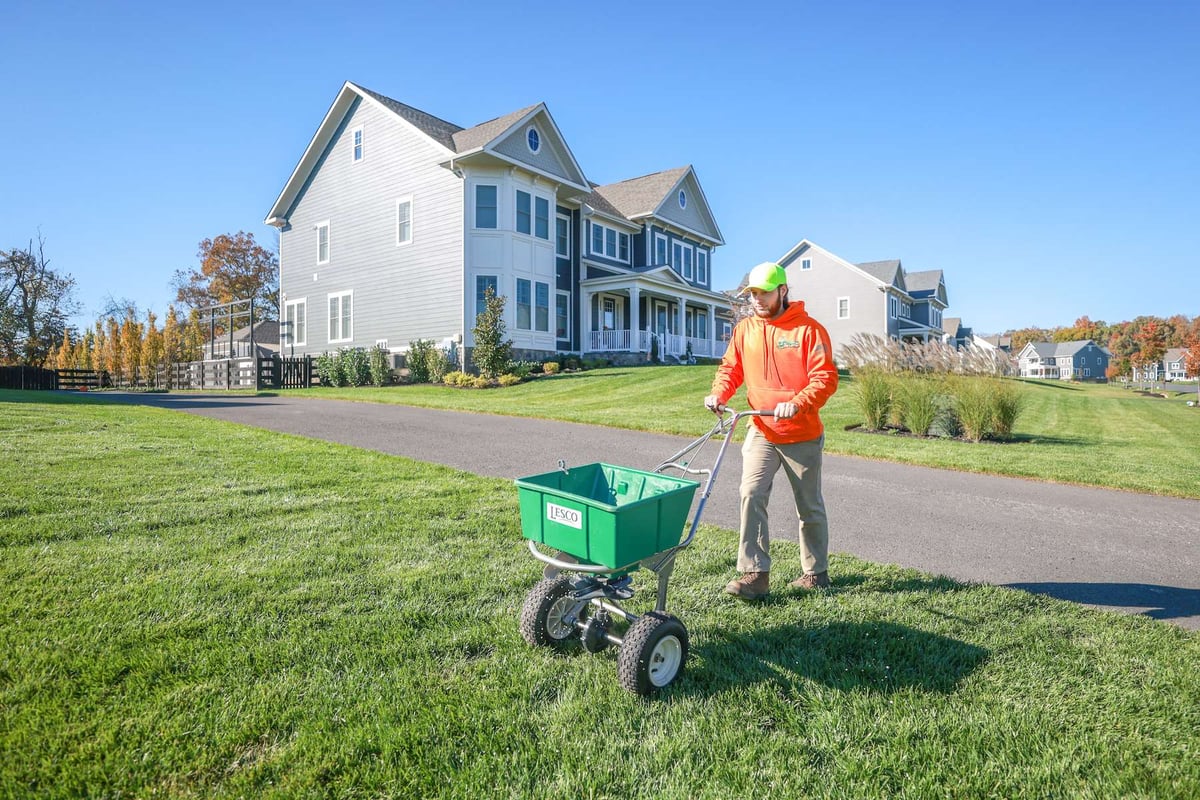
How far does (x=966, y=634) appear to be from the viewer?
3.44m

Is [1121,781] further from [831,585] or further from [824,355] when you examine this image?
[824,355]

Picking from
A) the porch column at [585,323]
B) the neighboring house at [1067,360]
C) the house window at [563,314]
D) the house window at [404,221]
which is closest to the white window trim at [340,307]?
the house window at [404,221]

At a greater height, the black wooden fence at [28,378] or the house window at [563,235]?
the house window at [563,235]

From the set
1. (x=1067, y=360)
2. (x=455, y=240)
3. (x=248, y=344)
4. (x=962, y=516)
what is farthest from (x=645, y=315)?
(x=1067, y=360)

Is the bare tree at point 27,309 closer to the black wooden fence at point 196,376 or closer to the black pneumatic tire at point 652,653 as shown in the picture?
the black wooden fence at point 196,376

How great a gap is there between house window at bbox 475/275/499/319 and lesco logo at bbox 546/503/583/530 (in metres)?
20.6

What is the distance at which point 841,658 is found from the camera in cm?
316

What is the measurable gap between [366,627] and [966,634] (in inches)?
123

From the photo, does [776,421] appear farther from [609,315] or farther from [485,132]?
[609,315]

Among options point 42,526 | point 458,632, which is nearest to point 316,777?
point 458,632

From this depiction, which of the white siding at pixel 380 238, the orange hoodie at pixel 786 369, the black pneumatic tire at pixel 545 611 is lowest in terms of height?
the black pneumatic tire at pixel 545 611

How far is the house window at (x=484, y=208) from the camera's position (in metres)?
23.1

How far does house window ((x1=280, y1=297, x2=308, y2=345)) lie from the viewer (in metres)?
28.5

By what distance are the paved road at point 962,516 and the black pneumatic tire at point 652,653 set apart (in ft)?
8.20
